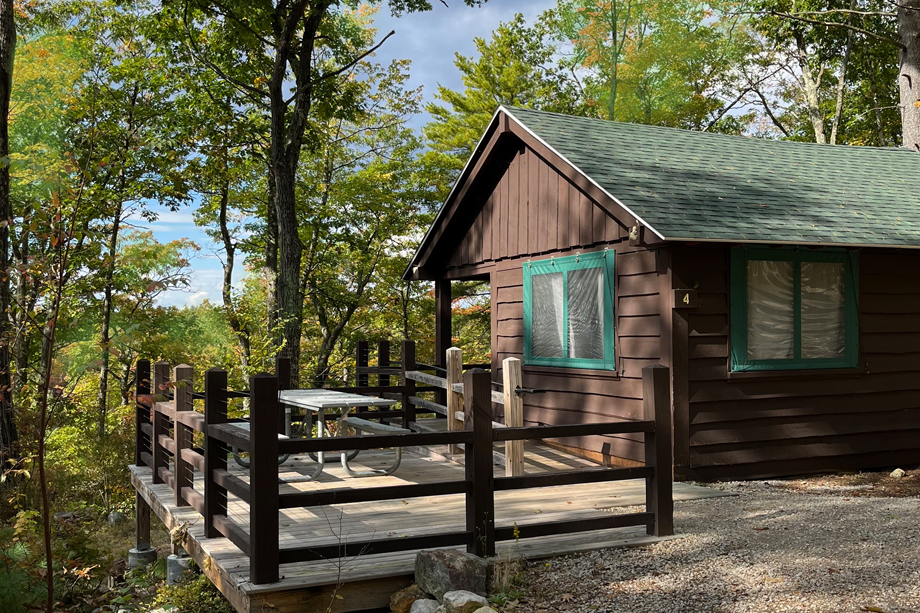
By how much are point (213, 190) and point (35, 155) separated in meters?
4.17

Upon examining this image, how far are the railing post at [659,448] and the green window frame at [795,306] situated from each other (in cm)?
319

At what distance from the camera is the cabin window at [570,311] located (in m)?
9.43

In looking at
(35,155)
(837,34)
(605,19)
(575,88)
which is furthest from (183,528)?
(605,19)

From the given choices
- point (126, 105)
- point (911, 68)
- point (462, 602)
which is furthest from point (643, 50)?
point (462, 602)

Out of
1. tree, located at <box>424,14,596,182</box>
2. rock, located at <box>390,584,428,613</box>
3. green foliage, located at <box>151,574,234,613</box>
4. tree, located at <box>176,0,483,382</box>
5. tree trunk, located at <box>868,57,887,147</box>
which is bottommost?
green foliage, located at <box>151,574,234,613</box>

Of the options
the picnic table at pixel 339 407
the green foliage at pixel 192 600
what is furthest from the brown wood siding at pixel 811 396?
the green foliage at pixel 192 600

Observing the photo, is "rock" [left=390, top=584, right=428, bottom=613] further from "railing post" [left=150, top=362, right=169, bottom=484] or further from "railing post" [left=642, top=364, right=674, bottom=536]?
"railing post" [left=150, top=362, right=169, bottom=484]

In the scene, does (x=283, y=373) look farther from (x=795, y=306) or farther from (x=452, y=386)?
(x=795, y=306)

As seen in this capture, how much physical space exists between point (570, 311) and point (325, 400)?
3.78 metres

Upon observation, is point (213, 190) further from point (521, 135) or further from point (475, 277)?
point (521, 135)

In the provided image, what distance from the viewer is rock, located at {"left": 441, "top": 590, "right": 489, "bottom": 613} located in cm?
446

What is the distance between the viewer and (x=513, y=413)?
330 inches

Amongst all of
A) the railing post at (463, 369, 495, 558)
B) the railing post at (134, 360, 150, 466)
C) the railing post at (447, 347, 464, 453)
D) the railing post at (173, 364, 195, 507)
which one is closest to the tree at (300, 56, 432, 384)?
the railing post at (134, 360, 150, 466)

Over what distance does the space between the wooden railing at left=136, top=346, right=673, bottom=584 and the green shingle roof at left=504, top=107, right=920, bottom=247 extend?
2.87 meters
